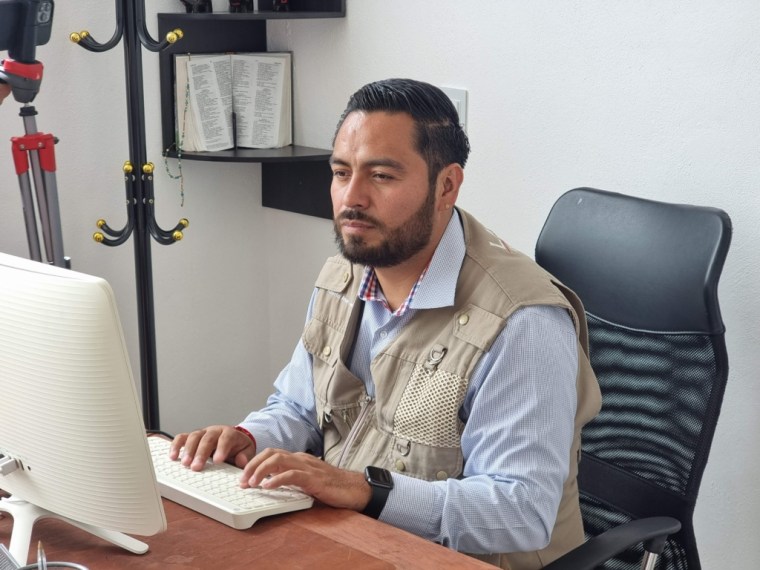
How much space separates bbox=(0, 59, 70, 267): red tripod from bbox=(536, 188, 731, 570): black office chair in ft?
3.68

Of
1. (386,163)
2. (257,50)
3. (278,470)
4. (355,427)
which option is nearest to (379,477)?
(278,470)

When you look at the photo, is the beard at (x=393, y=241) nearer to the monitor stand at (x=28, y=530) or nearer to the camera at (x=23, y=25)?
the monitor stand at (x=28, y=530)

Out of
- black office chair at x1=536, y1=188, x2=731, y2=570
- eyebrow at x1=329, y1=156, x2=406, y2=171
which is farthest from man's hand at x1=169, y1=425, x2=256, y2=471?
black office chair at x1=536, y1=188, x2=731, y2=570

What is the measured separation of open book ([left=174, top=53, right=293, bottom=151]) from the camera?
111 inches

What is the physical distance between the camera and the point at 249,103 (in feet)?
9.44

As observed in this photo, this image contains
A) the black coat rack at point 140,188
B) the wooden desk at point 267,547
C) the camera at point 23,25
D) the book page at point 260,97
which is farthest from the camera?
the book page at point 260,97

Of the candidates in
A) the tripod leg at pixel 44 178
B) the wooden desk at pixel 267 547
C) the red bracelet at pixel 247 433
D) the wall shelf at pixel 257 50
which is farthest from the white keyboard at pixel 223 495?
the wall shelf at pixel 257 50

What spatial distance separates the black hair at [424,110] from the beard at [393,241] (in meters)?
0.06

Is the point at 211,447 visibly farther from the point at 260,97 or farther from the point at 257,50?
the point at 257,50

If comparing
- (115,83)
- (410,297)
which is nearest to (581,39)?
(410,297)

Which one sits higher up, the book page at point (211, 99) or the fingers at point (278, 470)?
the book page at point (211, 99)

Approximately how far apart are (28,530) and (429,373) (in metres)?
0.59

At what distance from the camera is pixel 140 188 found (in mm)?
2547

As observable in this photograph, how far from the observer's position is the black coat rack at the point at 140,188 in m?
2.45
